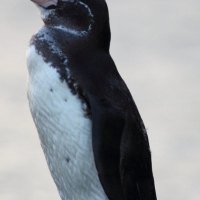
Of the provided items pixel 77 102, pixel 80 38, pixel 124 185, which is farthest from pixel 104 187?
pixel 80 38

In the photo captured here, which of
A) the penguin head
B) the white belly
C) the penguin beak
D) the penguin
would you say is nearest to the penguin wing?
the penguin

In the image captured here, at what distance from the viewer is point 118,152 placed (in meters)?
4.01

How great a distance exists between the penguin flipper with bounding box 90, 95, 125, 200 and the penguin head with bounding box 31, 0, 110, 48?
39cm

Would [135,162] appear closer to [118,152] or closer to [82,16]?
[118,152]

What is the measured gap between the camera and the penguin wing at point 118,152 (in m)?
3.97

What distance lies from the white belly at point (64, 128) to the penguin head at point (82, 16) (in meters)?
0.21

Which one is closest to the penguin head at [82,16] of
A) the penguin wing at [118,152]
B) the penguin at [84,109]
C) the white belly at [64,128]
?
the penguin at [84,109]

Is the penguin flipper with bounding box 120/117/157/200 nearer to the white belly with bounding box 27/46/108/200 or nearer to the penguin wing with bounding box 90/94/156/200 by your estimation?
the penguin wing with bounding box 90/94/156/200

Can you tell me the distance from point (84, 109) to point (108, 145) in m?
0.21

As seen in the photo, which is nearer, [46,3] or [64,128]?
[64,128]

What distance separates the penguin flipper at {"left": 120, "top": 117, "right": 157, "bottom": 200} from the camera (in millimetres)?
4109

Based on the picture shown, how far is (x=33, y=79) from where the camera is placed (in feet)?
13.5

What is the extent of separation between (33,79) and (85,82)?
0.28 metres

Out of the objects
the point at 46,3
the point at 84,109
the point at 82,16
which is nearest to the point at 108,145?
the point at 84,109
